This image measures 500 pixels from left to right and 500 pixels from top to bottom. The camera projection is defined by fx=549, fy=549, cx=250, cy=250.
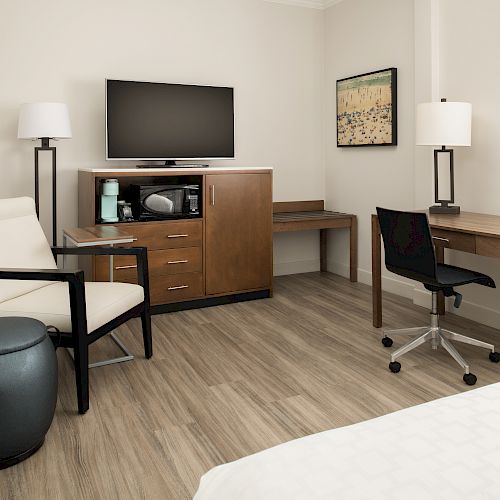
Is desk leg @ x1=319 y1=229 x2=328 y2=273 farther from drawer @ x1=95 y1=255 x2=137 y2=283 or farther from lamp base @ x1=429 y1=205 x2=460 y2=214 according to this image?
drawer @ x1=95 y1=255 x2=137 y2=283

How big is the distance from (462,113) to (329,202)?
198 centimetres

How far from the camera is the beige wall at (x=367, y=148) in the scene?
4102 mm

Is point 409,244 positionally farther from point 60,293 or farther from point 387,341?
point 60,293

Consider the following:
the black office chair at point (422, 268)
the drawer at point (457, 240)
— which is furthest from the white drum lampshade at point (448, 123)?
the black office chair at point (422, 268)

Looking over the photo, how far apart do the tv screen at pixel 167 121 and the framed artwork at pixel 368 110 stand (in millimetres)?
1045

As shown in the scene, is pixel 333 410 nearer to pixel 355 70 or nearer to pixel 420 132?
pixel 420 132

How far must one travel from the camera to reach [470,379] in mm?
2605

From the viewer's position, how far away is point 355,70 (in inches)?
181

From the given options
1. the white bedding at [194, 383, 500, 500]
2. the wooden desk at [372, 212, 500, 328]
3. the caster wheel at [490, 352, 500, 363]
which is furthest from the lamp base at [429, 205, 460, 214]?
the white bedding at [194, 383, 500, 500]

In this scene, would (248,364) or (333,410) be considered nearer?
(333,410)

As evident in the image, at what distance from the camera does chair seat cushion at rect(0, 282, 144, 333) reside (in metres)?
2.40

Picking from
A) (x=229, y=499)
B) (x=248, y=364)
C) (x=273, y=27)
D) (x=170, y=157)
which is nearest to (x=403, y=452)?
(x=229, y=499)

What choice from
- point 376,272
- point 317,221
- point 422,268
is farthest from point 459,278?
point 317,221

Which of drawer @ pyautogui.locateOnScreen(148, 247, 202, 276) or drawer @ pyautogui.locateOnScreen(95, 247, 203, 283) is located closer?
drawer @ pyautogui.locateOnScreen(95, 247, 203, 283)
